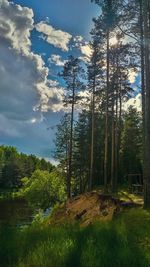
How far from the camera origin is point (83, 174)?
47562 mm

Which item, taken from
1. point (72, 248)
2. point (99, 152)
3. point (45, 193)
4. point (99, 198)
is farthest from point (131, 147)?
point (72, 248)

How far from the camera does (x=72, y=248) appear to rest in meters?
5.42

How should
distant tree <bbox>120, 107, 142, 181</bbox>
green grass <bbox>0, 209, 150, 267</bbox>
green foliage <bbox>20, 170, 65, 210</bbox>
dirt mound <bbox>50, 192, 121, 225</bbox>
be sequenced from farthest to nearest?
distant tree <bbox>120, 107, 142, 181</bbox> → green foliage <bbox>20, 170, 65, 210</bbox> → dirt mound <bbox>50, 192, 121, 225</bbox> → green grass <bbox>0, 209, 150, 267</bbox>

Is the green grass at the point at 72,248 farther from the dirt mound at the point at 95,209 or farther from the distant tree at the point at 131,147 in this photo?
the distant tree at the point at 131,147

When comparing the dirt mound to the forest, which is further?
the dirt mound

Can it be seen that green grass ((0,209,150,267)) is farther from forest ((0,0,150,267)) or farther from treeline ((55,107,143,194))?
treeline ((55,107,143,194))

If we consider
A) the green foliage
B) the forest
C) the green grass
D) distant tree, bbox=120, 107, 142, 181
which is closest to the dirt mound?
the forest

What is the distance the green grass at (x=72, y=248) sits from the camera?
4.95 metres

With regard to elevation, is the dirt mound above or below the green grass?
above

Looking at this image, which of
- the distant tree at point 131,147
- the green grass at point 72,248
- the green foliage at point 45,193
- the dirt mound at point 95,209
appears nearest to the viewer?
the green grass at point 72,248

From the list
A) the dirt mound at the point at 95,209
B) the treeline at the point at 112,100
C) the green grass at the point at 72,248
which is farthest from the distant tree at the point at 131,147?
the green grass at the point at 72,248

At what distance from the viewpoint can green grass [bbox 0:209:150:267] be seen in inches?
195

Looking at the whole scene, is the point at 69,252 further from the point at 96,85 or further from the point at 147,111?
the point at 96,85

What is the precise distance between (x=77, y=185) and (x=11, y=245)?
1823 inches
